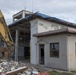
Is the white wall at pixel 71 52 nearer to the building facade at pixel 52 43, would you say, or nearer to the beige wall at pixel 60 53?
the building facade at pixel 52 43

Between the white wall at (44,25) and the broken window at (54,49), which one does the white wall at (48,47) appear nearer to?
the white wall at (44,25)

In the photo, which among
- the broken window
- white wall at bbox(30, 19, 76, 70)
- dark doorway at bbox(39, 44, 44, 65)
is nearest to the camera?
white wall at bbox(30, 19, 76, 70)

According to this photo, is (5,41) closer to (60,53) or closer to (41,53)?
(60,53)

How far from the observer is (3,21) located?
12.8m

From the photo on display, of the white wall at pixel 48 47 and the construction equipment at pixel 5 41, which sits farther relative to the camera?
the white wall at pixel 48 47

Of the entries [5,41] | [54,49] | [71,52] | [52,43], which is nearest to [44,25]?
[52,43]

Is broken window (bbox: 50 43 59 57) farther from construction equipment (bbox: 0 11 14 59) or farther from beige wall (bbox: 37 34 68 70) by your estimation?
construction equipment (bbox: 0 11 14 59)

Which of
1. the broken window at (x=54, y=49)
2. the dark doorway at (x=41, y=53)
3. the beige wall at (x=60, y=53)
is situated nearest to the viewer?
the beige wall at (x=60, y=53)

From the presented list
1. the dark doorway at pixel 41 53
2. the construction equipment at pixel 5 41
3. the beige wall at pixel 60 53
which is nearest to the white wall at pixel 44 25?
the dark doorway at pixel 41 53

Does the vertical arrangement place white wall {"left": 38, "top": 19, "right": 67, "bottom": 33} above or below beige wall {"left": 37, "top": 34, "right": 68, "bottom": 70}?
above

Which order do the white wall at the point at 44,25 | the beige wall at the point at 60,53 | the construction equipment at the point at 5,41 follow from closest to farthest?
the construction equipment at the point at 5,41, the beige wall at the point at 60,53, the white wall at the point at 44,25

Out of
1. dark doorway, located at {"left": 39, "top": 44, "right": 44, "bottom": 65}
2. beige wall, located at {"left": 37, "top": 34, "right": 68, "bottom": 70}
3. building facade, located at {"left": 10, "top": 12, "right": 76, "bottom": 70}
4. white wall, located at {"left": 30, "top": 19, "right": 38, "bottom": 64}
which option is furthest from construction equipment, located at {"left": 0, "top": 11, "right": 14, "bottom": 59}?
white wall, located at {"left": 30, "top": 19, "right": 38, "bottom": 64}

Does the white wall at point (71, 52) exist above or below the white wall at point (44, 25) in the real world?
below

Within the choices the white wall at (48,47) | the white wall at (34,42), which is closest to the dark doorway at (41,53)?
the white wall at (48,47)
